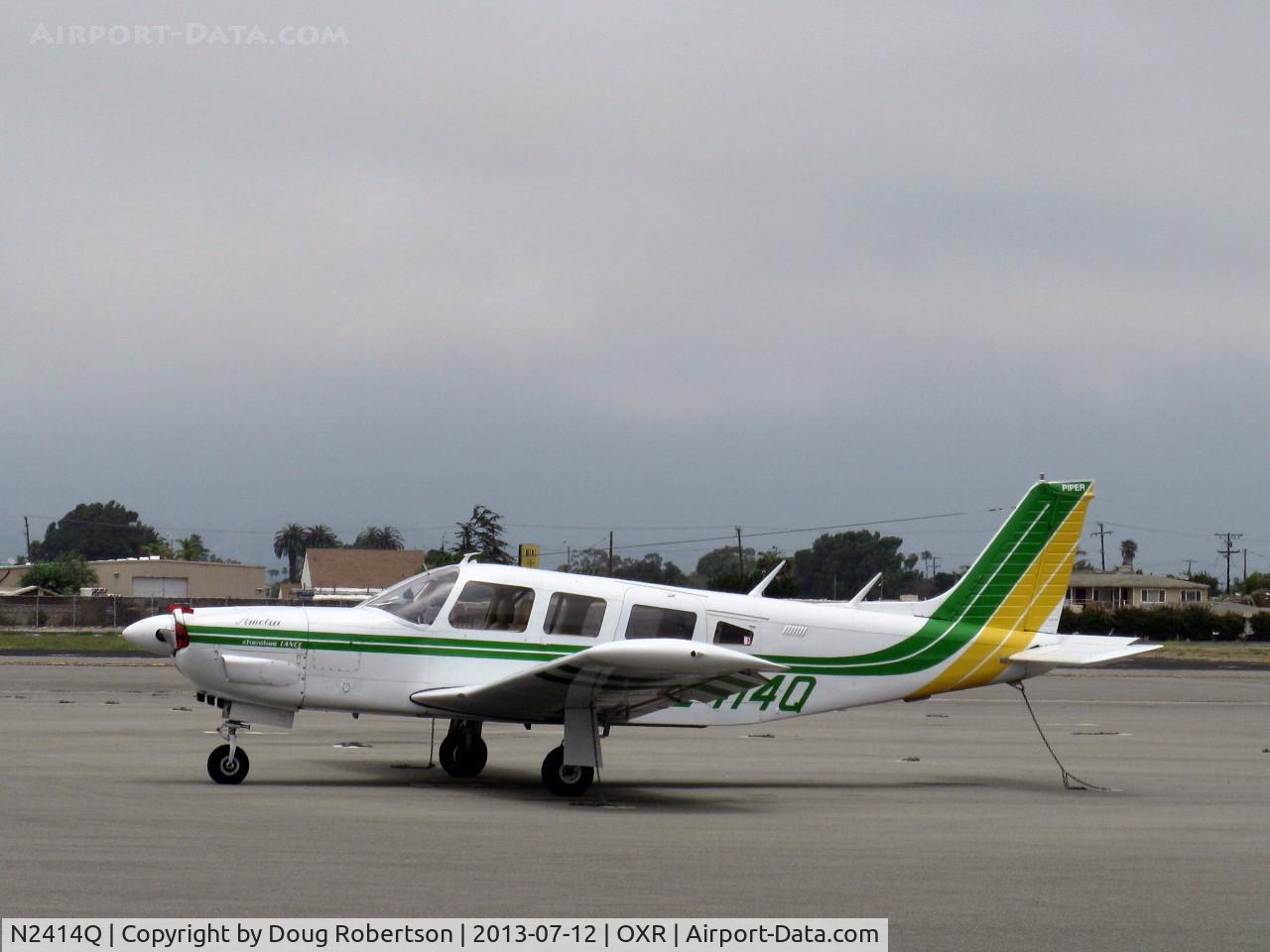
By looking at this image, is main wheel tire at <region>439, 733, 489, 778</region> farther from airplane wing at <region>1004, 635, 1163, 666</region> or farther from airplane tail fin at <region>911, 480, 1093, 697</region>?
airplane wing at <region>1004, 635, 1163, 666</region>

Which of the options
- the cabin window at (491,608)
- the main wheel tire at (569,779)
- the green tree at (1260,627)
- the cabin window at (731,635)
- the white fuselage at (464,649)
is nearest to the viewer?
the main wheel tire at (569,779)

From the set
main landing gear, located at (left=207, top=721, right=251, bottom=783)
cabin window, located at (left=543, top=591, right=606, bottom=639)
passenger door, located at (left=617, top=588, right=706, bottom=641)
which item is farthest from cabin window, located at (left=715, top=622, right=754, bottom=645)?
main landing gear, located at (left=207, top=721, right=251, bottom=783)

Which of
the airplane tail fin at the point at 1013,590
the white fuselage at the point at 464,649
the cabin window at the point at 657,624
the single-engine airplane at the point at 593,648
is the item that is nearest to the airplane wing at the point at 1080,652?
the single-engine airplane at the point at 593,648

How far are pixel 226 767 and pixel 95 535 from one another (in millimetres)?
161985

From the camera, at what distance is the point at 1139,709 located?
26891 mm

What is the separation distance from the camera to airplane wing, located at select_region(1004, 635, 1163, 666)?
1451 cm

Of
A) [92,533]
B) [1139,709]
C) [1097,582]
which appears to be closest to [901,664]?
[1139,709]

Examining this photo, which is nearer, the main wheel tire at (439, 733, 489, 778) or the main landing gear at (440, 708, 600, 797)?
the main landing gear at (440, 708, 600, 797)

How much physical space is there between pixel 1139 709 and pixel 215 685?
19.2 m

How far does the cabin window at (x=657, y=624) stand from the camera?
45.3ft

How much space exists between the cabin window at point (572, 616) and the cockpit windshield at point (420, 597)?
1.00 metres

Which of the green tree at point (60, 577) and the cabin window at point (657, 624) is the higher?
the cabin window at point (657, 624)

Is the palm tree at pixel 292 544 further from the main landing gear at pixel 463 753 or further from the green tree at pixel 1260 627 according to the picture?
the main landing gear at pixel 463 753

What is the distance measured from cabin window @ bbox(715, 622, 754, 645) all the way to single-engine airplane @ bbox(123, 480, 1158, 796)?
14mm
